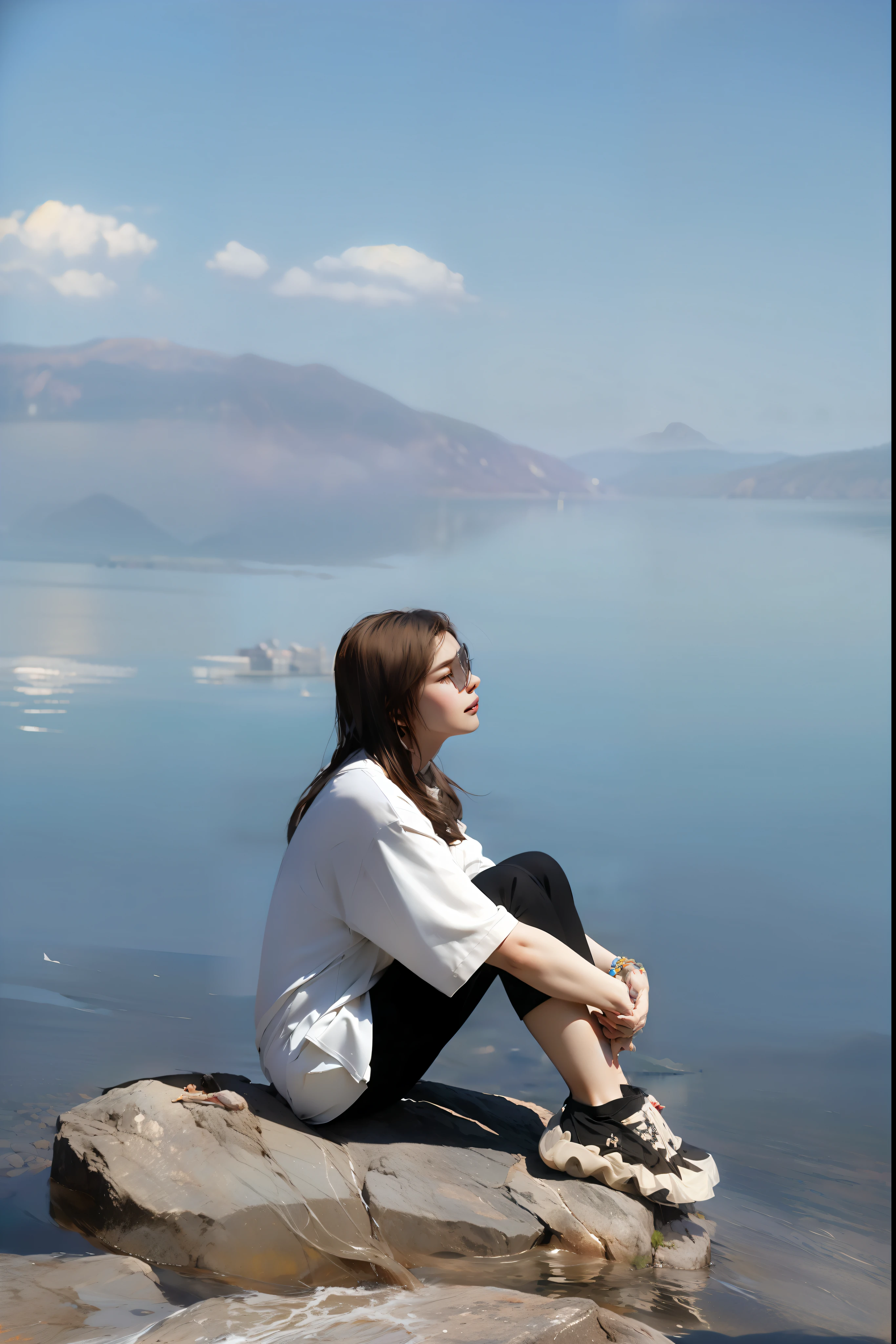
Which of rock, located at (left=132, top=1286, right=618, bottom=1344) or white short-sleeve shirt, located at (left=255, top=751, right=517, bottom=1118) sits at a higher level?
white short-sleeve shirt, located at (left=255, top=751, right=517, bottom=1118)

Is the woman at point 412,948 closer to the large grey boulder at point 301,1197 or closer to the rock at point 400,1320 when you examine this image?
the large grey boulder at point 301,1197

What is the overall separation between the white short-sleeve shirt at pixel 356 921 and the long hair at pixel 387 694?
0.04 meters

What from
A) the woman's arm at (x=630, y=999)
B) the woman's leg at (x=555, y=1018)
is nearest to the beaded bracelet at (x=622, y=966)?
the woman's arm at (x=630, y=999)

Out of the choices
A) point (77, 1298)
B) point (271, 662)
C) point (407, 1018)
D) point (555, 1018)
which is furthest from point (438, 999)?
point (271, 662)

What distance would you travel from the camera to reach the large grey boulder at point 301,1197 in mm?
1276

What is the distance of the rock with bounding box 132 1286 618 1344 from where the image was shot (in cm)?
110

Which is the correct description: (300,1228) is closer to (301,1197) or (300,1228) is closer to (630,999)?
(301,1197)

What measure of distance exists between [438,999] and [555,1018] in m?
0.16

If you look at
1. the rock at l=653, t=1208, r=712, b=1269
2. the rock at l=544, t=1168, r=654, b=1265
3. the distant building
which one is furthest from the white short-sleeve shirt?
the distant building

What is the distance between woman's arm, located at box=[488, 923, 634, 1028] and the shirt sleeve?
29 mm

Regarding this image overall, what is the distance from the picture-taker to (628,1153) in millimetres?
1441

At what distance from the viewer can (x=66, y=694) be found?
4871 millimetres

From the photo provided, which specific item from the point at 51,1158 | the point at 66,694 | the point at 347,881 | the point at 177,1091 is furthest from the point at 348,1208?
the point at 66,694

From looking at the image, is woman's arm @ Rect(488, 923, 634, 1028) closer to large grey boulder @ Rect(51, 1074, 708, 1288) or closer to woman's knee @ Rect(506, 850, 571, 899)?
woman's knee @ Rect(506, 850, 571, 899)
